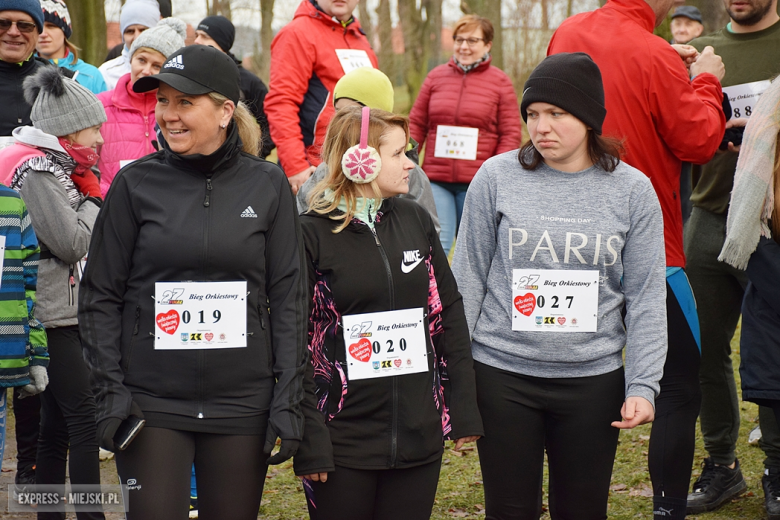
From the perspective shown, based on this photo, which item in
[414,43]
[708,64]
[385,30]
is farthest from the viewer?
[385,30]

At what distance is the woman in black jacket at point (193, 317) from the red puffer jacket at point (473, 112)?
14.2 feet

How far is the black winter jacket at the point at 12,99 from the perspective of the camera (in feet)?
15.3

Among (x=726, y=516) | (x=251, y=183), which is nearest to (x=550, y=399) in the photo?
(x=251, y=183)

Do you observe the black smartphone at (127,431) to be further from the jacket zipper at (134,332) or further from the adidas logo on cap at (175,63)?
the adidas logo on cap at (175,63)

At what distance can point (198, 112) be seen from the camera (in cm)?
289

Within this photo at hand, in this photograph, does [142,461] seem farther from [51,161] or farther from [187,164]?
[51,161]

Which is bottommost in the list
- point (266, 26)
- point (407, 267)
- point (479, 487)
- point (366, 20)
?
point (479, 487)

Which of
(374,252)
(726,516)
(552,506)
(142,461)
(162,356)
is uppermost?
(374,252)

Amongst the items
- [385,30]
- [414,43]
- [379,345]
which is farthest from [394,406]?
[385,30]

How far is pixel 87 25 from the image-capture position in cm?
948

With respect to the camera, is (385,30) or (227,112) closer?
(227,112)

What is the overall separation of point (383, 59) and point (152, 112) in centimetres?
Answer: 1839

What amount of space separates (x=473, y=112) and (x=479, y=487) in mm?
3360

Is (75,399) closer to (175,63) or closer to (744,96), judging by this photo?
(175,63)
